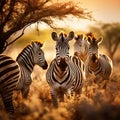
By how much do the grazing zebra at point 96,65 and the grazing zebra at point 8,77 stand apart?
156 inches

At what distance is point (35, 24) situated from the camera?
13.8 meters

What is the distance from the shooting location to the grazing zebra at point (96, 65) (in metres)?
13.5

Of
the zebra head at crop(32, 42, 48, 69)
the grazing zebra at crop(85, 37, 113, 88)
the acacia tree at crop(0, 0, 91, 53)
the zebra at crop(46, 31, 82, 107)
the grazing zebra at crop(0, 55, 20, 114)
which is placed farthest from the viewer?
the grazing zebra at crop(85, 37, 113, 88)

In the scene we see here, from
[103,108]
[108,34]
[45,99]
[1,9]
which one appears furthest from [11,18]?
[108,34]

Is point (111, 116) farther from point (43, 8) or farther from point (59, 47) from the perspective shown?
point (43, 8)

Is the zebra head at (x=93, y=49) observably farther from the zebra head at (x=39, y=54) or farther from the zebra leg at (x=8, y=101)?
the zebra leg at (x=8, y=101)

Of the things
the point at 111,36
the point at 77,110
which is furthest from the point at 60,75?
the point at 111,36

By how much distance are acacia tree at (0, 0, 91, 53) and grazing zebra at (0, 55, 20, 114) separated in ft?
11.1

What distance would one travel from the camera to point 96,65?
14281mm

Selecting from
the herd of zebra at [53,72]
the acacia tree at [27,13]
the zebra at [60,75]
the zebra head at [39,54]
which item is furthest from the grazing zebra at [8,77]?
the acacia tree at [27,13]

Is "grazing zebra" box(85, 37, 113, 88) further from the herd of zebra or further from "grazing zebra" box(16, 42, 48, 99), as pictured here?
"grazing zebra" box(16, 42, 48, 99)

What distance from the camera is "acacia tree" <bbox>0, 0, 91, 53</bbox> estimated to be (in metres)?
13.1

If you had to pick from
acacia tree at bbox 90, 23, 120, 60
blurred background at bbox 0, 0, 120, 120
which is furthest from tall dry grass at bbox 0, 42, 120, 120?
acacia tree at bbox 90, 23, 120, 60

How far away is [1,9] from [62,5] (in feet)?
5.62
